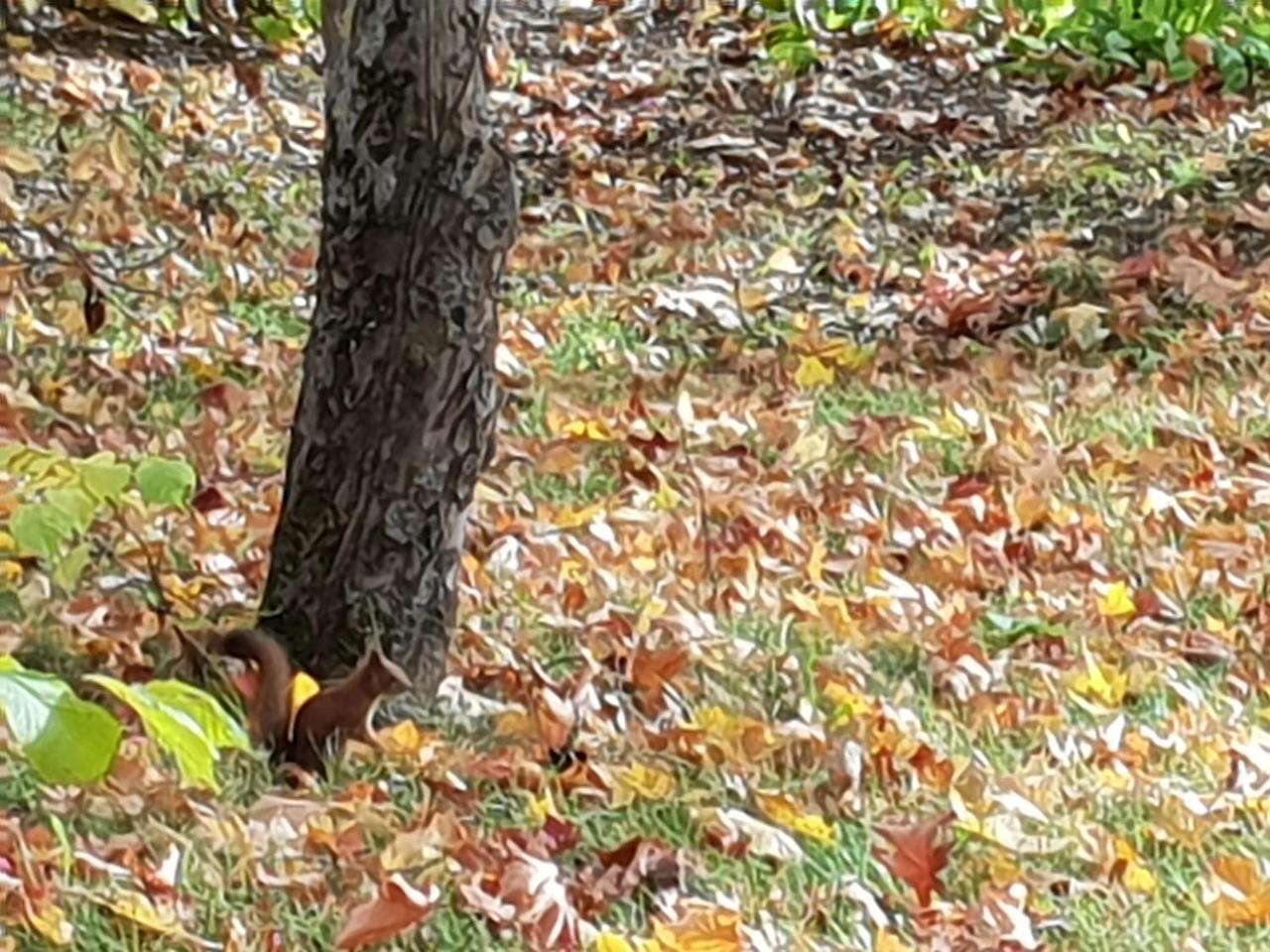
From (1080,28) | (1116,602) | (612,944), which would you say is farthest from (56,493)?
(1080,28)

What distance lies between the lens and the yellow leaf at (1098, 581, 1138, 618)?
4.82m

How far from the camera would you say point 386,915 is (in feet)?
10.9

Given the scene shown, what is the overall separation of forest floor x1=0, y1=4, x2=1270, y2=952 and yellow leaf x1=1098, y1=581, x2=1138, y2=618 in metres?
0.02

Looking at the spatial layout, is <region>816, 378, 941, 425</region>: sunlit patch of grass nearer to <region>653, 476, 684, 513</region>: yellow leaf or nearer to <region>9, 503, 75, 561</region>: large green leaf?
<region>653, 476, 684, 513</region>: yellow leaf

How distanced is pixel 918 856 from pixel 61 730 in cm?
227

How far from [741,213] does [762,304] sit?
140cm

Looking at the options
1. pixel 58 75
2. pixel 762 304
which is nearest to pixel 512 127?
pixel 58 75

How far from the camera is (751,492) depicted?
18.6ft

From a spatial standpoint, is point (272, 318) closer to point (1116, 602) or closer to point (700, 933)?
point (1116, 602)

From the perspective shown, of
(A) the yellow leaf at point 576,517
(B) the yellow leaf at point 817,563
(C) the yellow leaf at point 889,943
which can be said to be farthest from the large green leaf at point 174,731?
(A) the yellow leaf at point 576,517

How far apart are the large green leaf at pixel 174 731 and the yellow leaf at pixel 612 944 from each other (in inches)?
64.4

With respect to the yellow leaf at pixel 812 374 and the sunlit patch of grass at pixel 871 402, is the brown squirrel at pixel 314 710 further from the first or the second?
the yellow leaf at pixel 812 374

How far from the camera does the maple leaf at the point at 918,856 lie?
3.55 meters

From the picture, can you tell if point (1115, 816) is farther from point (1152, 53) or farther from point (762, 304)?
point (1152, 53)
